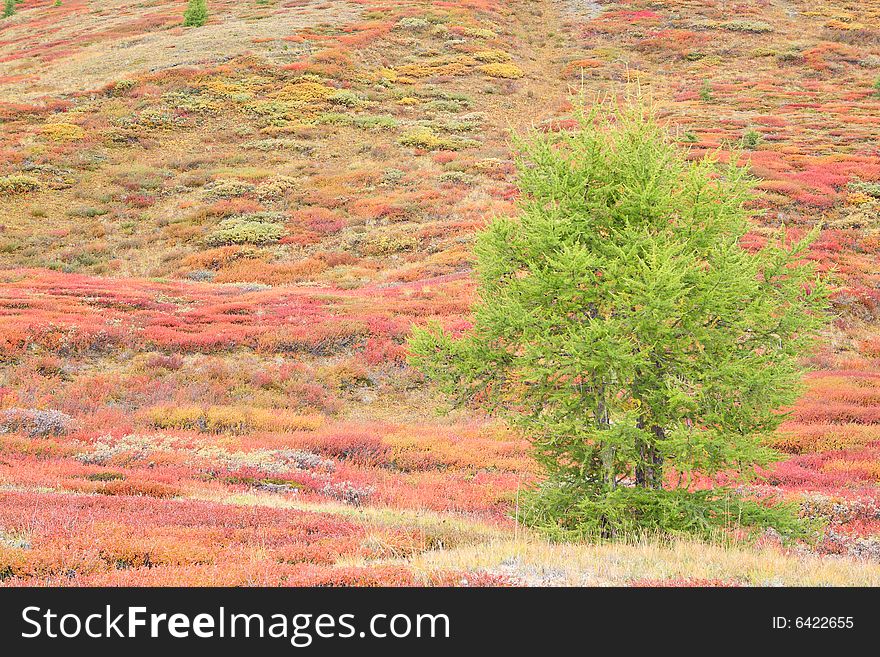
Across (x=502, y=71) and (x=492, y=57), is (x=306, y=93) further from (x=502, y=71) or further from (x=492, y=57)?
(x=492, y=57)

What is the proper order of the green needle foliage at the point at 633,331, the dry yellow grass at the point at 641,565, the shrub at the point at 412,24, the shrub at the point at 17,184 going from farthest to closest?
the shrub at the point at 412,24 → the shrub at the point at 17,184 → the green needle foliage at the point at 633,331 → the dry yellow grass at the point at 641,565

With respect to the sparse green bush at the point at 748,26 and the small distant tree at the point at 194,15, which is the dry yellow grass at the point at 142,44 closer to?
the small distant tree at the point at 194,15

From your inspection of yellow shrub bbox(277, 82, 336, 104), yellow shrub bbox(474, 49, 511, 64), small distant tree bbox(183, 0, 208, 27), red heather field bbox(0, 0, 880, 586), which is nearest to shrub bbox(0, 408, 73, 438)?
red heather field bbox(0, 0, 880, 586)

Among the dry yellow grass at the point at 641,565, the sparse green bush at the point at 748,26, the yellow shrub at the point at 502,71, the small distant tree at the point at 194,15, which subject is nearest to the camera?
the dry yellow grass at the point at 641,565

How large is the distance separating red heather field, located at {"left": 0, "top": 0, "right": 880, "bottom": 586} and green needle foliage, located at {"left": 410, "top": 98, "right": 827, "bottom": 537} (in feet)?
2.69

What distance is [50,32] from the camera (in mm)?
74625

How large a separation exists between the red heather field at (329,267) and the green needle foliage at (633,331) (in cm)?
82

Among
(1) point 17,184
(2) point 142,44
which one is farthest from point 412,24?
(1) point 17,184

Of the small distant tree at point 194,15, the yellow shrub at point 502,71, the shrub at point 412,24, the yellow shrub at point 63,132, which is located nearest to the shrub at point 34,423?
the yellow shrub at point 63,132

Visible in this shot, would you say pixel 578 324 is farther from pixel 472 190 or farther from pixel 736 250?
pixel 472 190

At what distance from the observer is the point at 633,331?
784 cm

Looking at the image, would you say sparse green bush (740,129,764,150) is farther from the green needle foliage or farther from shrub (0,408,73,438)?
shrub (0,408,73,438)

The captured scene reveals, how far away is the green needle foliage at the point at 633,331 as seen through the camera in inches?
303

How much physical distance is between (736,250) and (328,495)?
23.5 ft
